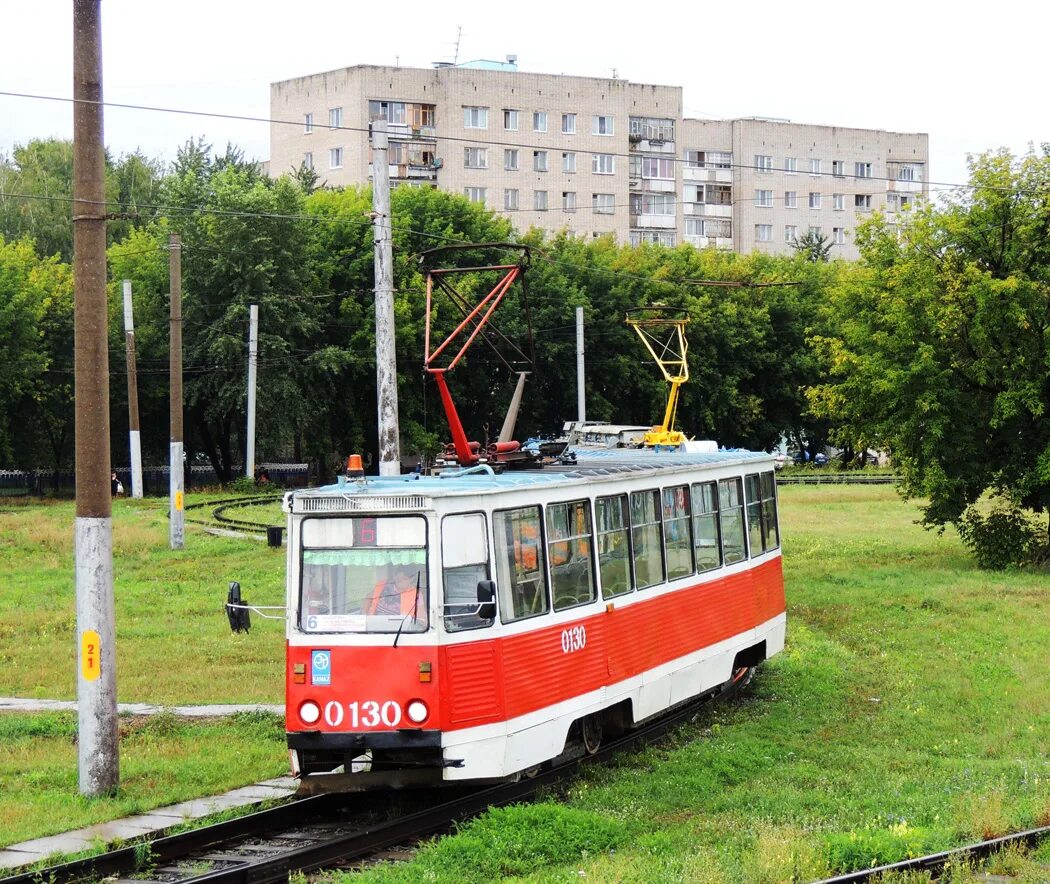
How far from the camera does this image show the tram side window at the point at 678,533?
15.9 metres

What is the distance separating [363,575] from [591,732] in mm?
3345

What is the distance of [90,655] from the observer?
12617 mm

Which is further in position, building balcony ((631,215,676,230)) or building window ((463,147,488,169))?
building balcony ((631,215,676,230))

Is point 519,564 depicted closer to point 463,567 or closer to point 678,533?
point 463,567

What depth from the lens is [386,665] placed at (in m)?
11.8

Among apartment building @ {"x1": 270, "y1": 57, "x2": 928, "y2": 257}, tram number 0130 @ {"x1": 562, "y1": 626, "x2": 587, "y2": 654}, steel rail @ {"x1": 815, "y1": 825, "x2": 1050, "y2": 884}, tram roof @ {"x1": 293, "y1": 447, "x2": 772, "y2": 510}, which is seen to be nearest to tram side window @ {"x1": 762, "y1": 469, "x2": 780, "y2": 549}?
tram roof @ {"x1": 293, "y1": 447, "x2": 772, "y2": 510}

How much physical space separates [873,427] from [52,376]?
40569 mm

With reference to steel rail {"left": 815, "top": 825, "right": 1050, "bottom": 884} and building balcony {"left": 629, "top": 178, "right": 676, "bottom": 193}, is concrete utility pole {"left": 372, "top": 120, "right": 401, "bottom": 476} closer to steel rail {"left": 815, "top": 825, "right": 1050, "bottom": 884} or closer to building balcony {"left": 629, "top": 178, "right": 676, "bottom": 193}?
steel rail {"left": 815, "top": 825, "right": 1050, "bottom": 884}

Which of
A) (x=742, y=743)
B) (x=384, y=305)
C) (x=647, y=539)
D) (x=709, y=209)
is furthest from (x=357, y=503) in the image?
(x=709, y=209)

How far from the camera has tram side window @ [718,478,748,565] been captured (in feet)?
57.6

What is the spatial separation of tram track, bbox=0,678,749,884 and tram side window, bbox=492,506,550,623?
5.18 feet

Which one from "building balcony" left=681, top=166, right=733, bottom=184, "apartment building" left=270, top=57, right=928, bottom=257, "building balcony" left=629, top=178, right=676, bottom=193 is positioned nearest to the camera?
"apartment building" left=270, top=57, right=928, bottom=257

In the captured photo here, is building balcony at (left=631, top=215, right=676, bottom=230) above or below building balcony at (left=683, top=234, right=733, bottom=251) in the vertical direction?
above

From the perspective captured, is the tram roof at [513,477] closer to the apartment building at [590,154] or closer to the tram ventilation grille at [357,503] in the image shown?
the tram ventilation grille at [357,503]
